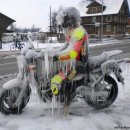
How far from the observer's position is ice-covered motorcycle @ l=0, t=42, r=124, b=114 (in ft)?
14.8

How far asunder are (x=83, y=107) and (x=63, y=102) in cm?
77

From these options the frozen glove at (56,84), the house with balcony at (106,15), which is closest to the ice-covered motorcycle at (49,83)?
the frozen glove at (56,84)

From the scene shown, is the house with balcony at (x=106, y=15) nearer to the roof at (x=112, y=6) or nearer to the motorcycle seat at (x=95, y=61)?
the roof at (x=112, y=6)

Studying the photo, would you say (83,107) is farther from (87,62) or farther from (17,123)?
(17,123)

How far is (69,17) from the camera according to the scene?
4699mm

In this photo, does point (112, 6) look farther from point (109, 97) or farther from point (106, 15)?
point (109, 97)

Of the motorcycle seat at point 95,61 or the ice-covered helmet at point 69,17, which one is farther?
the motorcycle seat at point 95,61

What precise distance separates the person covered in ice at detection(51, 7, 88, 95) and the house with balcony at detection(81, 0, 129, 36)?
177ft

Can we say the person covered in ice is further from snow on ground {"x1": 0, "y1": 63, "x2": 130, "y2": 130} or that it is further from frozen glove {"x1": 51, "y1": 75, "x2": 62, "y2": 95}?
snow on ground {"x1": 0, "y1": 63, "x2": 130, "y2": 130}

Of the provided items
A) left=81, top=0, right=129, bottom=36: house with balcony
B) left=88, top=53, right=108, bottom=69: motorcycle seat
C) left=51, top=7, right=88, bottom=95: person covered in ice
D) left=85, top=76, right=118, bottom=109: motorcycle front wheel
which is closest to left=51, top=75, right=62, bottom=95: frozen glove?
left=51, top=7, right=88, bottom=95: person covered in ice

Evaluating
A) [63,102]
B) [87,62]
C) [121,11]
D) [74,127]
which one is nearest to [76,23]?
[87,62]

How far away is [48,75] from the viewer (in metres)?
4.50

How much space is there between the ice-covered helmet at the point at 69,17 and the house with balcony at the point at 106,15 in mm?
54006

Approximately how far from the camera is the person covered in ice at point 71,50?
4.39 meters
